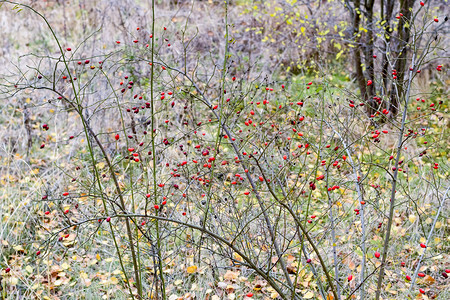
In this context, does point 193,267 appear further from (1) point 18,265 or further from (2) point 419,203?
(2) point 419,203

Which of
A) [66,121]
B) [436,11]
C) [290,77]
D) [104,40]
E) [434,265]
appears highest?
[436,11]

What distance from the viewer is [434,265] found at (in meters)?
2.78

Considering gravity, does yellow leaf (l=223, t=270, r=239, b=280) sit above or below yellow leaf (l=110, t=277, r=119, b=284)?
above

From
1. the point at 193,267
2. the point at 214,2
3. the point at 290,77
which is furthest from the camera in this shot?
the point at 214,2

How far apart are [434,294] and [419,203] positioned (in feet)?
3.30

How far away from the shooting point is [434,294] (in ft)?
8.23

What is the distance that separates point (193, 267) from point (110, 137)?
7.94 ft

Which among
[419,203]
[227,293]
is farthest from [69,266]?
[419,203]

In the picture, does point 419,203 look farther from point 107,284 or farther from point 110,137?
point 110,137

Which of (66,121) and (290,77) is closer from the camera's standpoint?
(66,121)

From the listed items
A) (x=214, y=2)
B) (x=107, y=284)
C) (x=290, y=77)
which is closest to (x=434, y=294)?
(x=107, y=284)

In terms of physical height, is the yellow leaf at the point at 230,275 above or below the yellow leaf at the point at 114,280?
above

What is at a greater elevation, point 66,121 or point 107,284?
point 66,121

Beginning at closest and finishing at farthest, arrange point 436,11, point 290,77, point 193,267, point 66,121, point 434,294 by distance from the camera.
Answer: point 434,294 → point 193,267 → point 66,121 → point 436,11 → point 290,77
